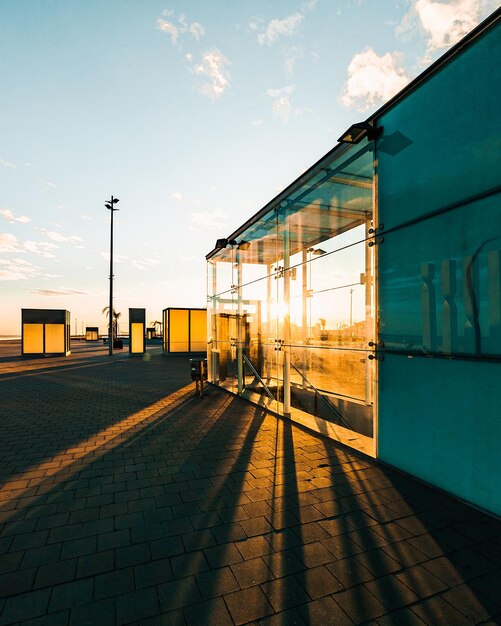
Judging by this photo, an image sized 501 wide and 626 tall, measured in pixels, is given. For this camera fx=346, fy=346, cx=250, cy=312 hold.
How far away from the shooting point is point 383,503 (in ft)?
11.6

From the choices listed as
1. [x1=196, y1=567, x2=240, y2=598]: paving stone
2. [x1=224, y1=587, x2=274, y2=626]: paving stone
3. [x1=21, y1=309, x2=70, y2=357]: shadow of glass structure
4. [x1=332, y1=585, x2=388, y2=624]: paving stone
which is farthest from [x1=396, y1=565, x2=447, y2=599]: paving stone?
[x1=21, y1=309, x2=70, y2=357]: shadow of glass structure

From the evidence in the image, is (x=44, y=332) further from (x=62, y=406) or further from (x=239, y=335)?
(x=239, y=335)

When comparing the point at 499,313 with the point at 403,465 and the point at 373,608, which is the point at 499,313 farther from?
the point at 373,608

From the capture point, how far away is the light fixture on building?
15.4 ft

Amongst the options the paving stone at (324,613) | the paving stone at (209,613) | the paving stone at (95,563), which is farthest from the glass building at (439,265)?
the paving stone at (95,563)

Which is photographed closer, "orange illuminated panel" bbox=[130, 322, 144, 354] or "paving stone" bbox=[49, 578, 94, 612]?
"paving stone" bbox=[49, 578, 94, 612]

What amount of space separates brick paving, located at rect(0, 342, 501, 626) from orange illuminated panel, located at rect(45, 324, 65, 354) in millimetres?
20149

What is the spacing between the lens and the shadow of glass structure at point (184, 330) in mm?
24203

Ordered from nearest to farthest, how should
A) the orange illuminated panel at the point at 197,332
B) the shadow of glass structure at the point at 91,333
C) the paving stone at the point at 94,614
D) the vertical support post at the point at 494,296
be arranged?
the paving stone at the point at 94,614, the vertical support post at the point at 494,296, the orange illuminated panel at the point at 197,332, the shadow of glass structure at the point at 91,333

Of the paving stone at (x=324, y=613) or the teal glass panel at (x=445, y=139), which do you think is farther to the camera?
the teal glass panel at (x=445, y=139)

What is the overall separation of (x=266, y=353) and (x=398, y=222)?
7688 mm

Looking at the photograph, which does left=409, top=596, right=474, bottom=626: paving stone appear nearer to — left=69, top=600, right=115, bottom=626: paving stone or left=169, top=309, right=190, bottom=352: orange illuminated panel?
left=69, top=600, right=115, bottom=626: paving stone

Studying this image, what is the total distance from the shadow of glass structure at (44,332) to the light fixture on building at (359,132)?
23514 millimetres

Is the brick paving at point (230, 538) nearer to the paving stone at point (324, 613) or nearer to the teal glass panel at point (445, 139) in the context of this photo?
the paving stone at point (324, 613)
